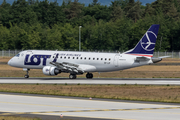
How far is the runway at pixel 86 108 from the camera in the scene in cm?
2222

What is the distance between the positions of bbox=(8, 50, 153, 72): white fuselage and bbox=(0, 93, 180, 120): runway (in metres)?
20.9

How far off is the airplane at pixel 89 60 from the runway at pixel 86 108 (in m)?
20.7

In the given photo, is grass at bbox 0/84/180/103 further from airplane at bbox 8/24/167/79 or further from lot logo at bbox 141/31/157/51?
lot logo at bbox 141/31/157/51

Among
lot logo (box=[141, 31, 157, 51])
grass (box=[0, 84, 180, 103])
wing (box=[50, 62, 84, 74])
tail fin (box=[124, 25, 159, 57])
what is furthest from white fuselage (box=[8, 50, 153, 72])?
grass (box=[0, 84, 180, 103])

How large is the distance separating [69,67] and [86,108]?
26515 millimetres

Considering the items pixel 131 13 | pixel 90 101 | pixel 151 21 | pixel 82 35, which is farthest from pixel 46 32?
pixel 90 101

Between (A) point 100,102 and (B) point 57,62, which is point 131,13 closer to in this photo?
(B) point 57,62

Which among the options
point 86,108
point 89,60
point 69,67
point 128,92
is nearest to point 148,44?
point 89,60

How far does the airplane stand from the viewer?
49.9m

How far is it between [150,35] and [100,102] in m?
24.3

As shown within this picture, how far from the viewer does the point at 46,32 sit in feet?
439

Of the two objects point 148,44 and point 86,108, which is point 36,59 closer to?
point 148,44

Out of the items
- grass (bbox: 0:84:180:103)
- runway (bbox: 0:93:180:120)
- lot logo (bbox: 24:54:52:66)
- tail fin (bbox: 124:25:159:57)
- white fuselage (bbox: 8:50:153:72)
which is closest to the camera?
runway (bbox: 0:93:180:120)

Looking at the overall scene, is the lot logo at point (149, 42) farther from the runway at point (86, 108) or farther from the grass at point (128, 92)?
the runway at point (86, 108)
